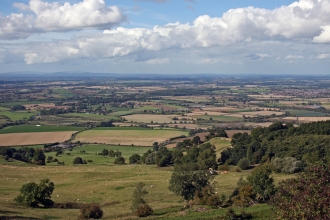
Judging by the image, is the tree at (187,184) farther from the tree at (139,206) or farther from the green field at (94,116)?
the green field at (94,116)

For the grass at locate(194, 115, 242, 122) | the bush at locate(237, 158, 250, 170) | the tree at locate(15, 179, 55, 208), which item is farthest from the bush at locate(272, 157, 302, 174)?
Answer: the grass at locate(194, 115, 242, 122)

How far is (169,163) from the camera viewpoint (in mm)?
76625

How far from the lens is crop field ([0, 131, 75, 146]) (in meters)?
106

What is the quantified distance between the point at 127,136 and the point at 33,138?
26.2 m

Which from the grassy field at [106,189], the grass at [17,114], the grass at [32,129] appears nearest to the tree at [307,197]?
the grassy field at [106,189]

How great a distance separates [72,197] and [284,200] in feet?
101

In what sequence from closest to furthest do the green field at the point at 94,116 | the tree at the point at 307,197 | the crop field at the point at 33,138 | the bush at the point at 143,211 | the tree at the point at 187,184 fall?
the tree at the point at 307,197, the bush at the point at 143,211, the tree at the point at 187,184, the crop field at the point at 33,138, the green field at the point at 94,116

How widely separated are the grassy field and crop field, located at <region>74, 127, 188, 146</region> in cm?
3578

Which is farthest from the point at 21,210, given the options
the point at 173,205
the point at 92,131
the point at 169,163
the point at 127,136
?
the point at 92,131

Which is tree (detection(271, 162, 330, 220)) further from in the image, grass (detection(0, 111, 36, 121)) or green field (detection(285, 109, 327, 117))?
grass (detection(0, 111, 36, 121))

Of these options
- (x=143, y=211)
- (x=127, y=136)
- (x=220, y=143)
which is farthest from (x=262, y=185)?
(x=127, y=136)

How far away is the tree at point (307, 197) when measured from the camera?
2012cm

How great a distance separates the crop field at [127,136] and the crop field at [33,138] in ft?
15.4

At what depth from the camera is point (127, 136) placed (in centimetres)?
11494
